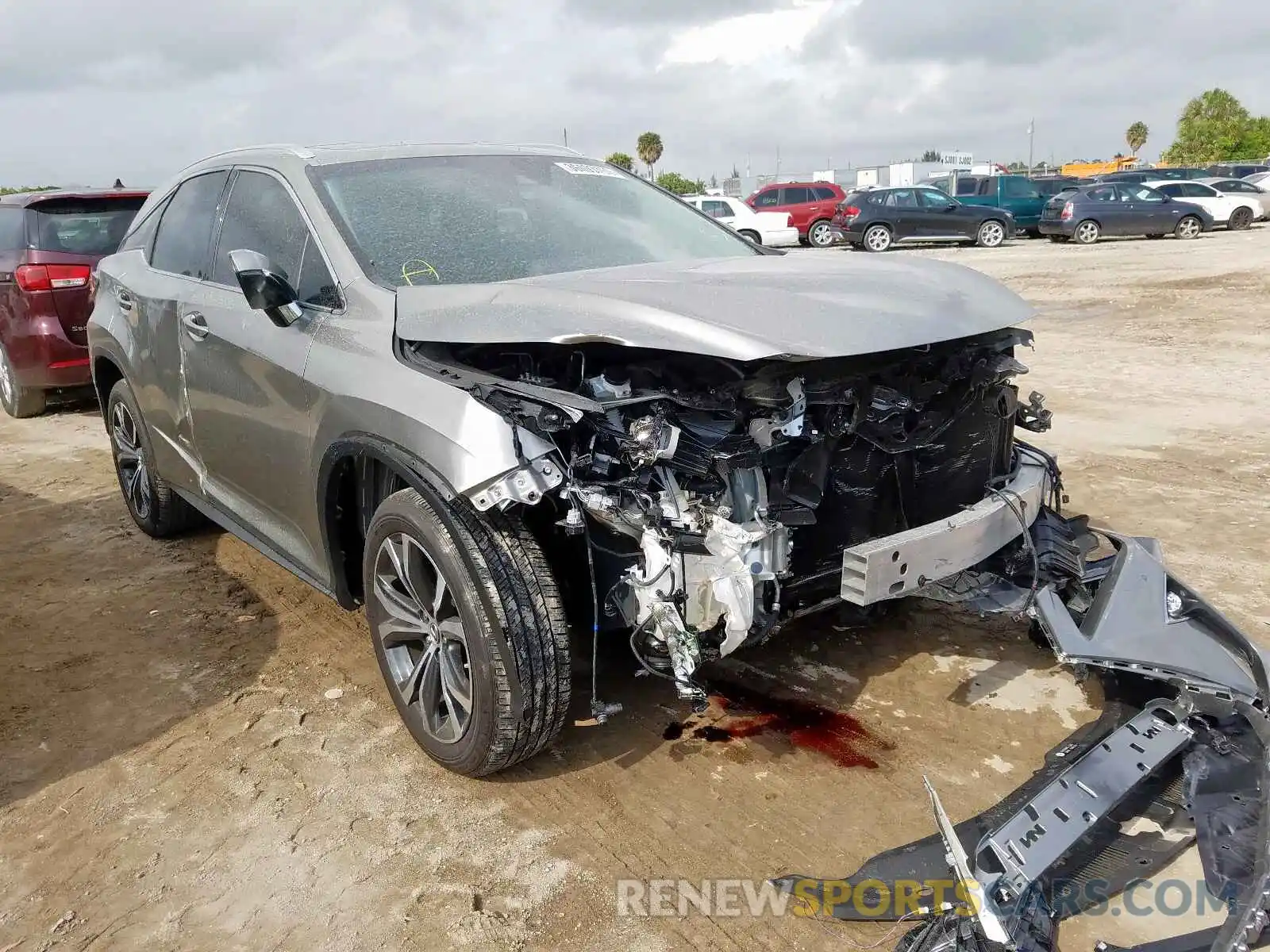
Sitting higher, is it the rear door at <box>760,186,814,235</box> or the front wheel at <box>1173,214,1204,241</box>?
the rear door at <box>760,186,814,235</box>

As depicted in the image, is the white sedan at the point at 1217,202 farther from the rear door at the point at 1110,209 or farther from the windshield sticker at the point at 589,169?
the windshield sticker at the point at 589,169

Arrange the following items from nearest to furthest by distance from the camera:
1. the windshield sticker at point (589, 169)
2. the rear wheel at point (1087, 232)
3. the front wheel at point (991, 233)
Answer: the windshield sticker at point (589, 169) → the rear wheel at point (1087, 232) → the front wheel at point (991, 233)

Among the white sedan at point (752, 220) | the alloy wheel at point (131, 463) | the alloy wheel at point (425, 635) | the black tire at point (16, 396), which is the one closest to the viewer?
the alloy wheel at point (425, 635)

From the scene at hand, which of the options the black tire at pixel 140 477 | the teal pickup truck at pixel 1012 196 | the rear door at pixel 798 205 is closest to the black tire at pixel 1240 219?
the teal pickup truck at pixel 1012 196

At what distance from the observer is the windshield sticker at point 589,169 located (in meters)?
4.09

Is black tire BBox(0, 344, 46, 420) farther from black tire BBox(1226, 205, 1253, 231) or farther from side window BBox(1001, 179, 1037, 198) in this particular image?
black tire BBox(1226, 205, 1253, 231)

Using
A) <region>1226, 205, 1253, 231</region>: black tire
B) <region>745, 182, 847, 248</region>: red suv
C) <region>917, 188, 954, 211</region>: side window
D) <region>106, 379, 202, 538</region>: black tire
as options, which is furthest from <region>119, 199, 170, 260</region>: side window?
<region>1226, 205, 1253, 231</region>: black tire

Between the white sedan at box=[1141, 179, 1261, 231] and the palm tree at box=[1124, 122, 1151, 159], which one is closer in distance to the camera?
the white sedan at box=[1141, 179, 1261, 231]

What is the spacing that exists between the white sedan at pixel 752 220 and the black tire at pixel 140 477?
1728cm

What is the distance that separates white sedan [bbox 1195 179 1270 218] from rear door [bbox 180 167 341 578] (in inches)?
1053

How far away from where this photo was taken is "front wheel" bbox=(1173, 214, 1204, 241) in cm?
2238

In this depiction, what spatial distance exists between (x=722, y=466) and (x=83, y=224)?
7.29 metres

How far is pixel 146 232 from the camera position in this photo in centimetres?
478

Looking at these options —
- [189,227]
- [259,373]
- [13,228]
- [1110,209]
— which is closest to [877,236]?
[1110,209]
